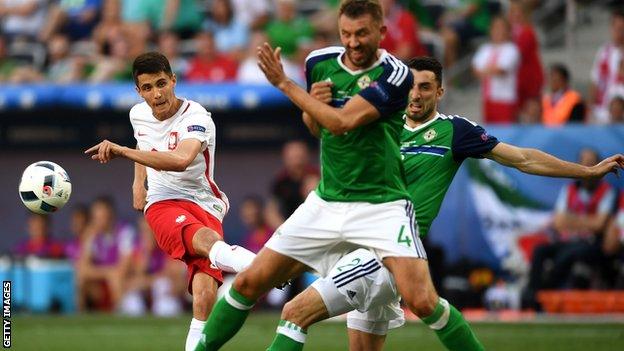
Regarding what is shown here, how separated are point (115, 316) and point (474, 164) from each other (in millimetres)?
5242

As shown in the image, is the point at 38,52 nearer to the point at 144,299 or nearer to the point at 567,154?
the point at 144,299

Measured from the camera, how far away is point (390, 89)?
8914mm

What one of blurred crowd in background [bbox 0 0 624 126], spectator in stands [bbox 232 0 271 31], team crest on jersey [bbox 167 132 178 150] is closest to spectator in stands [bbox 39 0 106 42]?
blurred crowd in background [bbox 0 0 624 126]

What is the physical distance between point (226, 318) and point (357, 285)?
87cm

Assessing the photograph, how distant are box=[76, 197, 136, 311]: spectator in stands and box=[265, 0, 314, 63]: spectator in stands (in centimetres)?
349

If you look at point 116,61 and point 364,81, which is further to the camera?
point 116,61

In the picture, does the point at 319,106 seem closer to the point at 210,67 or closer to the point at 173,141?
the point at 173,141

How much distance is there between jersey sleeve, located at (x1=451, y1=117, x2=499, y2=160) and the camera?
10055 millimetres

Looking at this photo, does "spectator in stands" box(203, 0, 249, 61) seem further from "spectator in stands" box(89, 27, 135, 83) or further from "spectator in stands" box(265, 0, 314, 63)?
"spectator in stands" box(89, 27, 135, 83)

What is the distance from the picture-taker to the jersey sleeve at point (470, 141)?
10.1 metres

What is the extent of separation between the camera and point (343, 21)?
349 inches

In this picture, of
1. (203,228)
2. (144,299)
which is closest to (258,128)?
(144,299)

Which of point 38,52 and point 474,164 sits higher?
point 38,52

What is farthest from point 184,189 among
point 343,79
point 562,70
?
point 562,70
